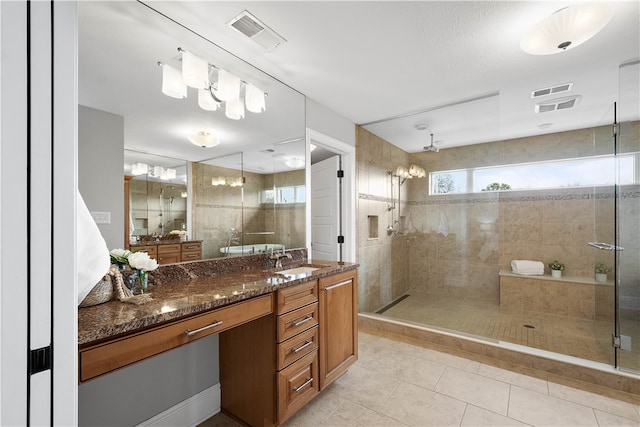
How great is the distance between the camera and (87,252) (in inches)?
41.4

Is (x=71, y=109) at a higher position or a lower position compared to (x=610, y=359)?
higher

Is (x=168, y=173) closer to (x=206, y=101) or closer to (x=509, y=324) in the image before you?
(x=206, y=101)

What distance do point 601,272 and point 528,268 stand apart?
108cm

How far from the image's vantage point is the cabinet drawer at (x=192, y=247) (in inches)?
72.6

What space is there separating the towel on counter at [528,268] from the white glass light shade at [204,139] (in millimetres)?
4239

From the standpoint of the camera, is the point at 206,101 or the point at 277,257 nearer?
the point at 206,101

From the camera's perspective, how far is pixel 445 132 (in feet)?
11.5

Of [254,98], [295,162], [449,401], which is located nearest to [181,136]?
[254,98]

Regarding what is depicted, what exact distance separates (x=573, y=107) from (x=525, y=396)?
9.92 feet

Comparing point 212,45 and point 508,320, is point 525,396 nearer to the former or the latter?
point 508,320

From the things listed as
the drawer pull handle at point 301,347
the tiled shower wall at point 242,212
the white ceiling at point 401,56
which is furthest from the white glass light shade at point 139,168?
the drawer pull handle at point 301,347

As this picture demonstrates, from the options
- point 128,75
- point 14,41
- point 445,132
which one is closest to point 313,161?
point 445,132

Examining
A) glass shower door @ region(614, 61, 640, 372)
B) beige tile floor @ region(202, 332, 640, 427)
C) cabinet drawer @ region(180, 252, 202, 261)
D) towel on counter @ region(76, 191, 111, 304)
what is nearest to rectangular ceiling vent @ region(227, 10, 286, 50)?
towel on counter @ region(76, 191, 111, 304)

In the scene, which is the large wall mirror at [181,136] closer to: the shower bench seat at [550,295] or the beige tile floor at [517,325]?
the beige tile floor at [517,325]
